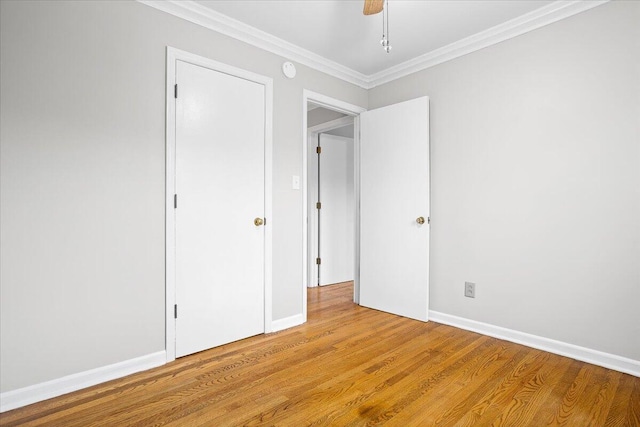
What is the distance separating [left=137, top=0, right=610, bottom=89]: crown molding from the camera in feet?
7.47

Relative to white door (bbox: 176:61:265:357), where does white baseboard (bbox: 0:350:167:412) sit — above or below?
below

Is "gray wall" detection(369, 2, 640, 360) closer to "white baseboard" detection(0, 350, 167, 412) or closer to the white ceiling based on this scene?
the white ceiling

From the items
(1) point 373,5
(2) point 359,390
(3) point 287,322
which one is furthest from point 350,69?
(2) point 359,390

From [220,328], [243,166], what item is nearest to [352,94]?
[243,166]

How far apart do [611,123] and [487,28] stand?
117 cm

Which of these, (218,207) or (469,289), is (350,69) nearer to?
(218,207)

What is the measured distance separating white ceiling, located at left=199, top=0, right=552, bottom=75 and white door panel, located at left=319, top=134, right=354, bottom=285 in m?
1.77

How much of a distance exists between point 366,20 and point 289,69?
2.56ft

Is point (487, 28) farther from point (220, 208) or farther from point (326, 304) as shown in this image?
point (326, 304)

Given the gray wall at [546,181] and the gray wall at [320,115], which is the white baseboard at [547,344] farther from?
the gray wall at [320,115]

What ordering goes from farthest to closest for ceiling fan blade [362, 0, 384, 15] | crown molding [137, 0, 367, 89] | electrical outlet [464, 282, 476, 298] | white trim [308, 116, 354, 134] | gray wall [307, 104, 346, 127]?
1. gray wall [307, 104, 346, 127]
2. white trim [308, 116, 354, 134]
3. electrical outlet [464, 282, 476, 298]
4. crown molding [137, 0, 367, 89]
5. ceiling fan blade [362, 0, 384, 15]

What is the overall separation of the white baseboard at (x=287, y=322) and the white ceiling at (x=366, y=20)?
2443 mm

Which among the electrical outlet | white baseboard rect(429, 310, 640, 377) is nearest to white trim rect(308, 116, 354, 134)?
the electrical outlet

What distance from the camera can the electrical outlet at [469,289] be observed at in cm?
283
